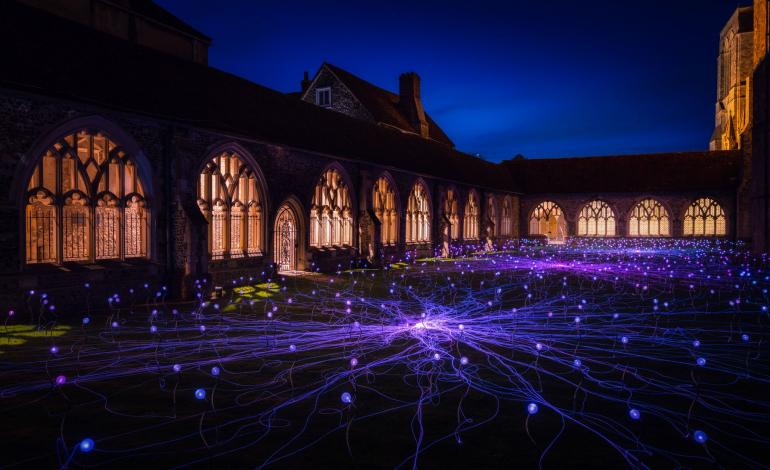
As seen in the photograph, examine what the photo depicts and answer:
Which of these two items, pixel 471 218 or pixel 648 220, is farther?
pixel 648 220

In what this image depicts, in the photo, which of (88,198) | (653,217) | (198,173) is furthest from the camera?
(653,217)

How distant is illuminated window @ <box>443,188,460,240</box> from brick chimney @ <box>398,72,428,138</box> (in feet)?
26.5

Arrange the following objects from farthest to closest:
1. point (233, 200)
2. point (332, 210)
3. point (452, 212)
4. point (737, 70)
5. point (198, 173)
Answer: point (737, 70) → point (452, 212) → point (332, 210) → point (233, 200) → point (198, 173)

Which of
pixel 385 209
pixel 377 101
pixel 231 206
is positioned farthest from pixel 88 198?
pixel 377 101

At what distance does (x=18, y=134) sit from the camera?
1088 cm

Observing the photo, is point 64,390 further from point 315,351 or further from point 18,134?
point 18,134

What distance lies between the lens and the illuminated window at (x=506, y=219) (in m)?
39.3

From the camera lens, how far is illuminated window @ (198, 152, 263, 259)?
53.0ft

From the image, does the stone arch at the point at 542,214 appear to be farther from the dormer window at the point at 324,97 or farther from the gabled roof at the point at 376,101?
the dormer window at the point at 324,97

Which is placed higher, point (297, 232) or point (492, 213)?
point (492, 213)

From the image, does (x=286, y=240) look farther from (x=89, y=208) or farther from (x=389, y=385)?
(x=389, y=385)

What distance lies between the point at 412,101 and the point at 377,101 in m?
4.15

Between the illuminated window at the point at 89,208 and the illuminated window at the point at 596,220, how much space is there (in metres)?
34.0

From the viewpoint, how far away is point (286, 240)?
792 inches
